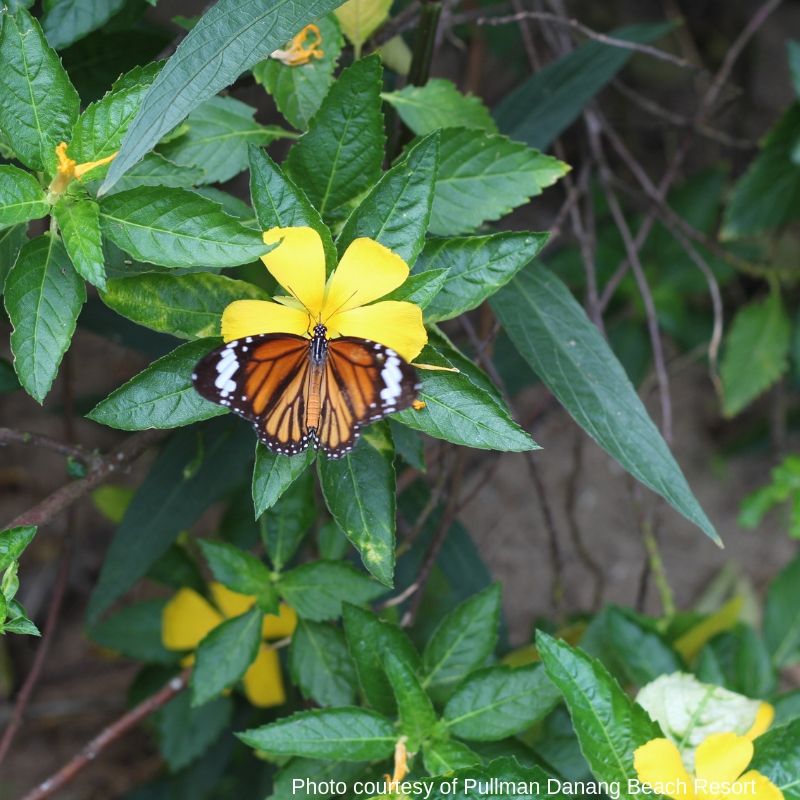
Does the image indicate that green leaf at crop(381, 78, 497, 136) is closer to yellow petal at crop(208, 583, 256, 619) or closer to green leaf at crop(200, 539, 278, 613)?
green leaf at crop(200, 539, 278, 613)

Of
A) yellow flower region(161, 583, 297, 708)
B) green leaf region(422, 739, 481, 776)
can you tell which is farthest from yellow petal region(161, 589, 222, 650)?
green leaf region(422, 739, 481, 776)

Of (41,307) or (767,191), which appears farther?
(767,191)

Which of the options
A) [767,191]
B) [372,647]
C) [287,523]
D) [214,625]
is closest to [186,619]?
[214,625]

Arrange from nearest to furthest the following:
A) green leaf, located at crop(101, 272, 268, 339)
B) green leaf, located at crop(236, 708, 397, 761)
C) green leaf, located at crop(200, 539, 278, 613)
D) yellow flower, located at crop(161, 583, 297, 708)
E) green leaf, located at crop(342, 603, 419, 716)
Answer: green leaf, located at crop(101, 272, 268, 339), green leaf, located at crop(236, 708, 397, 761), green leaf, located at crop(342, 603, 419, 716), green leaf, located at crop(200, 539, 278, 613), yellow flower, located at crop(161, 583, 297, 708)

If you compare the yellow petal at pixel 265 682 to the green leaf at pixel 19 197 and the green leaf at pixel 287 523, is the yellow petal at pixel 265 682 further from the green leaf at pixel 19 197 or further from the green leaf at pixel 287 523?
the green leaf at pixel 19 197

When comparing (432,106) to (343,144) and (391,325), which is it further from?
(391,325)

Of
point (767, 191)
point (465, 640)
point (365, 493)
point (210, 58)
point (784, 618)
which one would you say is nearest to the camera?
point (210, 58)

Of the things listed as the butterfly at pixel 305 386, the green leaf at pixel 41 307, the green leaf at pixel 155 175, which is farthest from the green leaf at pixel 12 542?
the green leaf at pixel 155 175
